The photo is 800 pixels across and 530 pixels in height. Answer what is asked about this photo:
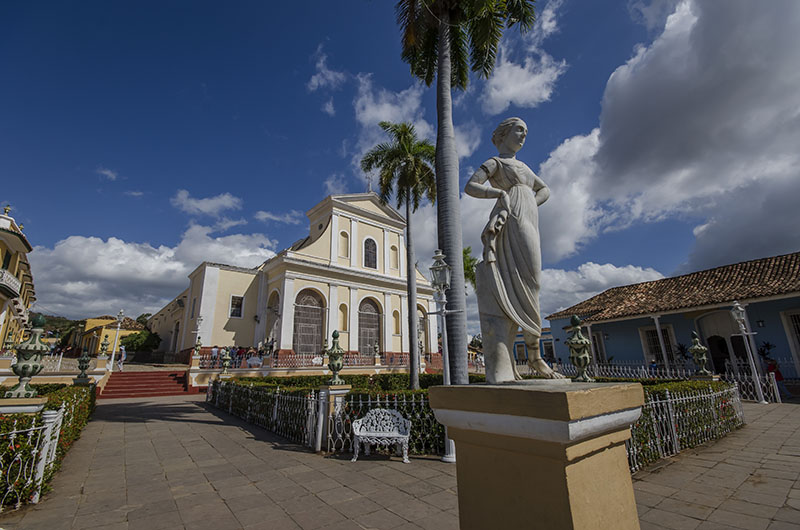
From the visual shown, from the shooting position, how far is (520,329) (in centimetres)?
266

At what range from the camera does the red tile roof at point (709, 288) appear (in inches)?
474

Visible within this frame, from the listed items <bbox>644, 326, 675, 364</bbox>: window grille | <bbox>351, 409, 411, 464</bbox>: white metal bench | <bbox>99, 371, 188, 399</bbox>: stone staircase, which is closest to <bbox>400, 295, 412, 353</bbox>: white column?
<bbox>99, 371, 188, 399</bbox>: stone staircase

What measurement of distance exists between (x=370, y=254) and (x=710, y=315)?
17.7 meters

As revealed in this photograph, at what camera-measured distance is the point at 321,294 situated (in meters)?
20.2

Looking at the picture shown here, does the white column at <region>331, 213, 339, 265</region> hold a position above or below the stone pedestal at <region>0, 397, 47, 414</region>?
above

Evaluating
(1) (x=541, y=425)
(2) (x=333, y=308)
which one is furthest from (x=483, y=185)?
(2) (x=333, y=308)

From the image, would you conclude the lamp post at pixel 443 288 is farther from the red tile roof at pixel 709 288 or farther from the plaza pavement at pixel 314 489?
the red tile roof at pixel 709 288

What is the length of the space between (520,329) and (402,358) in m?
18.7

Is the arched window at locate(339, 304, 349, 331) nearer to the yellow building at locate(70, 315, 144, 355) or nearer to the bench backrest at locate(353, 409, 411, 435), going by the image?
the bench backrest at locate(353, 409, 411, 435)

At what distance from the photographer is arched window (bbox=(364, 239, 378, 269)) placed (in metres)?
23.3

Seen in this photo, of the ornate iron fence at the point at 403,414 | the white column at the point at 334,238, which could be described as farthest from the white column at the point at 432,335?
the ornate iron fence at the point at 403,414

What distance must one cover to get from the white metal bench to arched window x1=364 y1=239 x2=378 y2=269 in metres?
17.7

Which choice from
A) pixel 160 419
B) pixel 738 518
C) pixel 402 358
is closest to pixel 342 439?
pixel 738 518

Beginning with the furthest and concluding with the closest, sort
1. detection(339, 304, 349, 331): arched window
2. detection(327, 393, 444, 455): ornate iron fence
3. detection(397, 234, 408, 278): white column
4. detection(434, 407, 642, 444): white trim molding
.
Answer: detection(397, 234, 408, 278): white column, detection(339, 304, 349, 331): arched window, detection(327, 393, 444, 455): ornate iron fence, detection(434, 407, 642, 444): white trim molding
